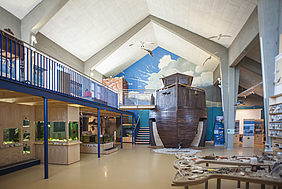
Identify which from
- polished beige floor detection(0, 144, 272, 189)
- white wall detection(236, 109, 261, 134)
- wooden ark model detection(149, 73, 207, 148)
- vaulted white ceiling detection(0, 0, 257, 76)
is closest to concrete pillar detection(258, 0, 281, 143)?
vaulted white ceiling detection(0, 0, 257, 76)

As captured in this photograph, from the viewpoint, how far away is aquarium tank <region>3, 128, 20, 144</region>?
7.36 meters

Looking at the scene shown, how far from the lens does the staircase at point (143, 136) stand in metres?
17.1

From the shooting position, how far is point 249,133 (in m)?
15.3

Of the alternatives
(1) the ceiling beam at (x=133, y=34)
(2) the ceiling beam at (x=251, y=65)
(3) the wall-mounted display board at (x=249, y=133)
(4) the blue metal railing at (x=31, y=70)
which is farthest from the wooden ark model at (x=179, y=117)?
(1) the ceiling beam at (x=133, y=34)

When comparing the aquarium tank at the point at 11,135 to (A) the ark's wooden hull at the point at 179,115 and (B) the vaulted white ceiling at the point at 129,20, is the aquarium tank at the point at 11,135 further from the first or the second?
(A) the ark's wooden hull at the point at 179,115

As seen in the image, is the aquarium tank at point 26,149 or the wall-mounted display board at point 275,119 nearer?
the wall-mounted display board at point 275,119

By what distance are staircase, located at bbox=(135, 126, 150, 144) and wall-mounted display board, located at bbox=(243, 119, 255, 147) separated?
781 cm

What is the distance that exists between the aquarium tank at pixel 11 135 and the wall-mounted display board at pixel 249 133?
15132 mm

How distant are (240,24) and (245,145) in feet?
30.4

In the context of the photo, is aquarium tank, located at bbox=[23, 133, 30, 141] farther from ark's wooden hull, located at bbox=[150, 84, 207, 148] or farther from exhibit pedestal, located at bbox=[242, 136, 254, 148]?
exhibit pedestal, located at bbox=[242, 136, 254, 148]

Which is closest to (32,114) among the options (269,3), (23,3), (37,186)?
(37,186)

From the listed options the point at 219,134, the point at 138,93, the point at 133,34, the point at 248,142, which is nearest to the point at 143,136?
the point at 138,93

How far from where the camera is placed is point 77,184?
18.5 ft

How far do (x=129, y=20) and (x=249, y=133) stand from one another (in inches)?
518
